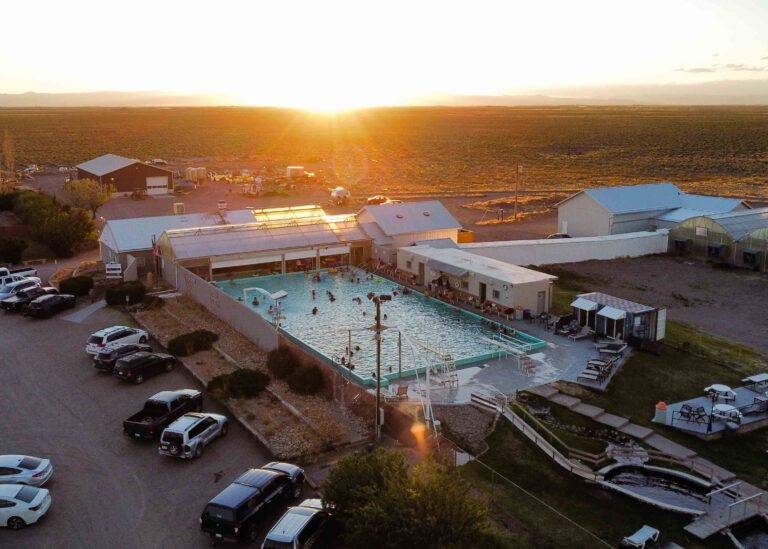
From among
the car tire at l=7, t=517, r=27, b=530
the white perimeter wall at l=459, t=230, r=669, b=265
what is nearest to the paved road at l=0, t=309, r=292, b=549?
the car tire at l=7, t=517, r=27, b=530

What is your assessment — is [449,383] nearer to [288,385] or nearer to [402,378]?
[402,378]

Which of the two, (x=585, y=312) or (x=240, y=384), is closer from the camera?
(x=240, y=384)

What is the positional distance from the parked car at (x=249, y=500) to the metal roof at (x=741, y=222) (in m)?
29.8

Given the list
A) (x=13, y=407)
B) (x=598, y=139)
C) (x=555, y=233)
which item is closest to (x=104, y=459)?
(x=13, y=407)

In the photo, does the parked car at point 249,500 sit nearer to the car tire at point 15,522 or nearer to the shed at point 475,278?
the car tire at point 15,522

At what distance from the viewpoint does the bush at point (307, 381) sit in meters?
20.2

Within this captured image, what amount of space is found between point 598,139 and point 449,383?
11681 cm

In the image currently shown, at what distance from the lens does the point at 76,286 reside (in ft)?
98.7

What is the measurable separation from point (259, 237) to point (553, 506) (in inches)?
888

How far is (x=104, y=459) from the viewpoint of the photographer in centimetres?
1709

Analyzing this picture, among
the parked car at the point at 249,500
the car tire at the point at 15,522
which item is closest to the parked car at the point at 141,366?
the car tire at the point at 15,522

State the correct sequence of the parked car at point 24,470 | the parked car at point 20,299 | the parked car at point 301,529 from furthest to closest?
the parked car at point 20,299 < the parked car at point 24,470 < the parked car at point 301,529

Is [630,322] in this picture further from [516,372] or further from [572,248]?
[572,248]

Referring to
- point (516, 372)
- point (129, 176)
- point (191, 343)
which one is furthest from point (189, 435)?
point (129, 176)
